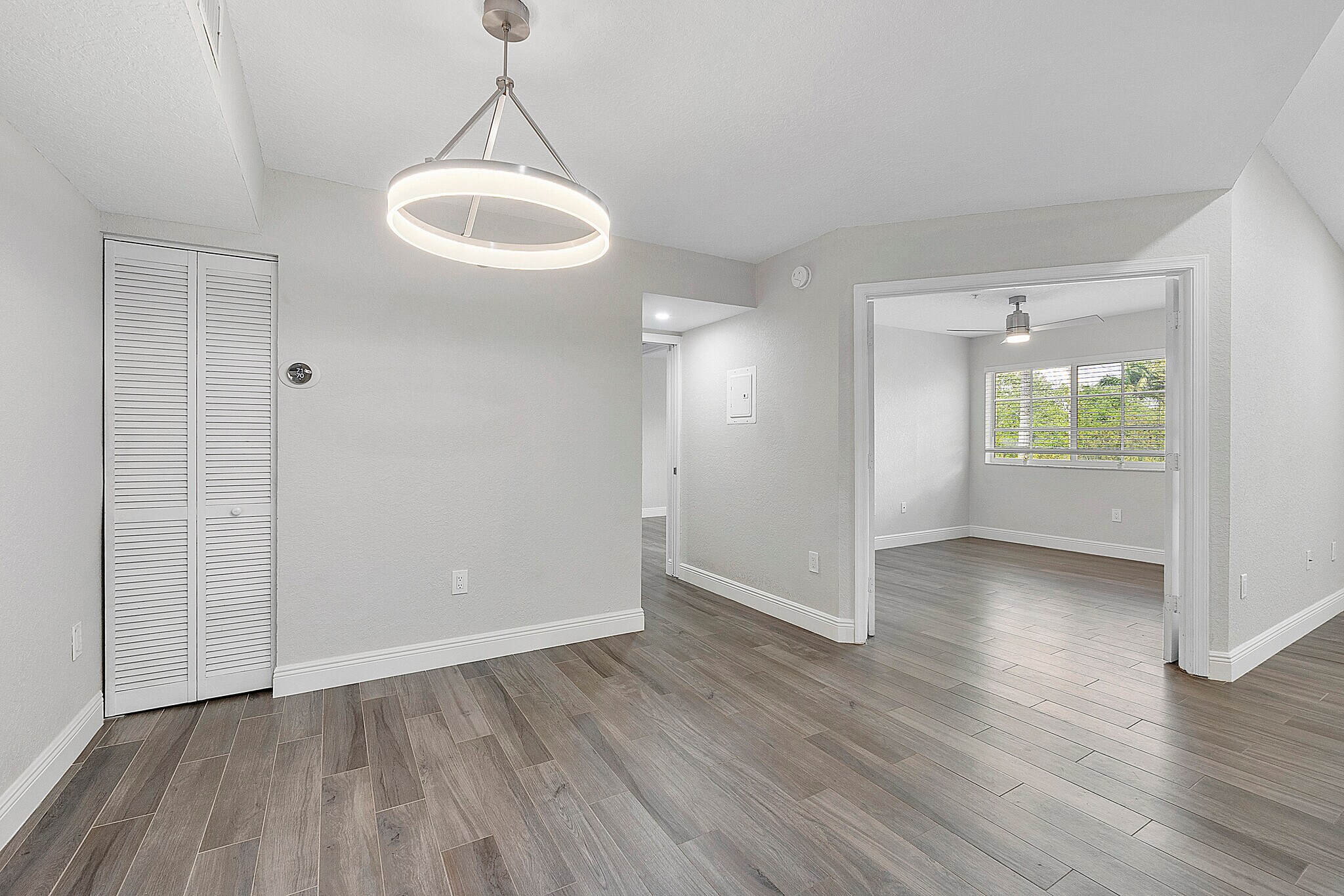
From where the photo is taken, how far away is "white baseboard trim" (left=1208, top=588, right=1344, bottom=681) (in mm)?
3055

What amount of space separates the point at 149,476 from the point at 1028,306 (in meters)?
6.54

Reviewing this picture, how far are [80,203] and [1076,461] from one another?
25.8 feet

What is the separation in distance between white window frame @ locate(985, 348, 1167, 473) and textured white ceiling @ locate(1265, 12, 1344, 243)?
2.41 m

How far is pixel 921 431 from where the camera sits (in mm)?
7062

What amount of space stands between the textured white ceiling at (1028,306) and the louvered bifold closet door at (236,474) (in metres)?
3.94

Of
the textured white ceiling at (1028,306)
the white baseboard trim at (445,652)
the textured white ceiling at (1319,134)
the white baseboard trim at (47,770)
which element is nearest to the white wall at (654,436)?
the textured white ceiling at (1028,306)

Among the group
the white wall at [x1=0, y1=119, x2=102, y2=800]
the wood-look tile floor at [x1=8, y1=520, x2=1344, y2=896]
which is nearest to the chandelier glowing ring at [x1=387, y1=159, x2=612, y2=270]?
the white wall at [x1=0, y1=119, x2=102, y2=800]

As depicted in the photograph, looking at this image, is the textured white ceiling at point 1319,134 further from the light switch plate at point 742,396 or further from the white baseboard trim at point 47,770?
the white baseboard trim at point 47,770

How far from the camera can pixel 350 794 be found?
6.93 feet

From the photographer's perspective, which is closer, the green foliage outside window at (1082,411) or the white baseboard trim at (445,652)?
the white baseboard trim at (445,652)

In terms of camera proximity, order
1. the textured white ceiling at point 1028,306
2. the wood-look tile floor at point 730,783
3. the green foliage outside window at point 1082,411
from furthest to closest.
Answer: the green foliage outside window at point 1082,411 → the textured white ceiling at point 1028,306 → the wood-look tile floor at point 730,783


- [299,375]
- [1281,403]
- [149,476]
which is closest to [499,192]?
[299,375]

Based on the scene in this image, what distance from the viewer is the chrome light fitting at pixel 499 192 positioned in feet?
5.09

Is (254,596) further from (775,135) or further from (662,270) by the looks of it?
(775,135)
